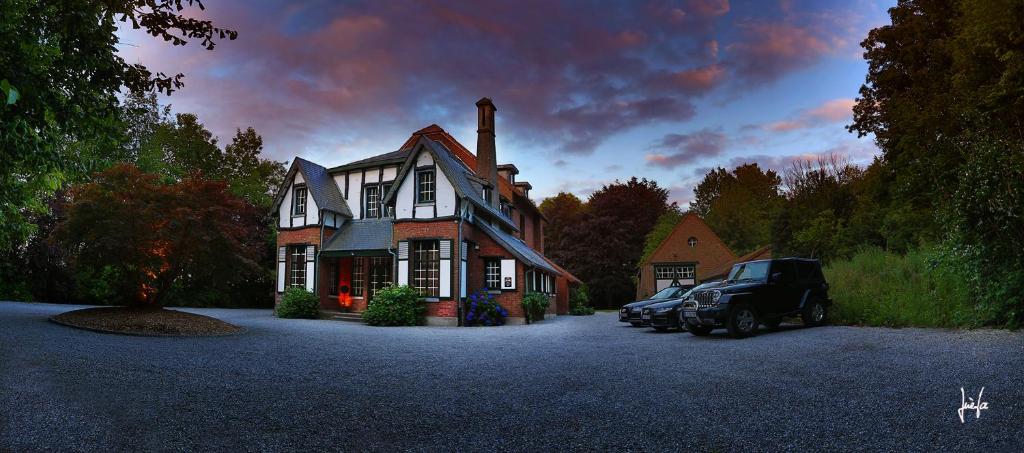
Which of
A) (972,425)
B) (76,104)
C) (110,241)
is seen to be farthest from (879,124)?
(110,241)

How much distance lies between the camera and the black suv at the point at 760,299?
13117 mm

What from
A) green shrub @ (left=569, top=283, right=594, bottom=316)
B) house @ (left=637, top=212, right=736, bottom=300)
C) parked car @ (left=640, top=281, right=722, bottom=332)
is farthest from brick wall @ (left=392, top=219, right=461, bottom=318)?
house @ (left=637, top=212, right=736, bottom=300)

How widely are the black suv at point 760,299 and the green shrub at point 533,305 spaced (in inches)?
333

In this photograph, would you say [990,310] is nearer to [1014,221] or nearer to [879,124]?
[1014,221]

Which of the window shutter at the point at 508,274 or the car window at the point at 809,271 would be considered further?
the window shutter at the point at 508,274

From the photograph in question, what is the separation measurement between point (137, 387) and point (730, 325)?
11830mm

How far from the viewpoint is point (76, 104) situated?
6191 mm

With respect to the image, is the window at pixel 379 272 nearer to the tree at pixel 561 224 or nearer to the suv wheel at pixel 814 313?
the suv wheel at pixel 814 313

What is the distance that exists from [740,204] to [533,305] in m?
44.0

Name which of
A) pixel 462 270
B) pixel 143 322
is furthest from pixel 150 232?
pixel 462 270

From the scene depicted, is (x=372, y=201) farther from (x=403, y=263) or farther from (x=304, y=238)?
(x=403, y=263)

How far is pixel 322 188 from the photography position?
25.3m

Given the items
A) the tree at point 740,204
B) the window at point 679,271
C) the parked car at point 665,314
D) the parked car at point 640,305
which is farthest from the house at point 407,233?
the tree at point 740,204

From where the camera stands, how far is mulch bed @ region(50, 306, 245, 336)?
12.6 metres
